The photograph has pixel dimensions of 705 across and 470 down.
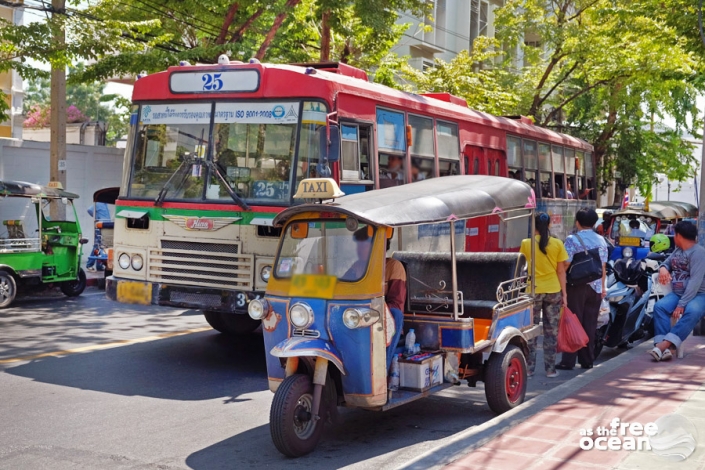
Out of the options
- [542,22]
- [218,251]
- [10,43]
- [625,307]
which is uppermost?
[542,22]

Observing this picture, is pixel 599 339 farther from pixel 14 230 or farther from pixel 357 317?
pixel 14 230

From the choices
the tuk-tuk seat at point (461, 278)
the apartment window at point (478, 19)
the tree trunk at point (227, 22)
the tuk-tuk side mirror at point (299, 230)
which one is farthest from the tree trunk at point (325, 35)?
the apartment window at point (478, 19)

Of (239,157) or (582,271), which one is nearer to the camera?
(582,271)

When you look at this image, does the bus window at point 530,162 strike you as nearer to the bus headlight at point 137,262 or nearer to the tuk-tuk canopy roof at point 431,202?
the tuk-tuk canopy roof at point 431,202

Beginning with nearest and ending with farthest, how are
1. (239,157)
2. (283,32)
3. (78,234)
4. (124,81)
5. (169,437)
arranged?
1. (169,437)
2. (239,157)
3. (78,234)
4. (283,32)
5. (124,81)

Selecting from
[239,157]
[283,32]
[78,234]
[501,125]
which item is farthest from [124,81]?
[239,157]

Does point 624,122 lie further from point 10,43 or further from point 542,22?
point 10,43

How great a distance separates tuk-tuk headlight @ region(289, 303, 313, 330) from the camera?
622cm

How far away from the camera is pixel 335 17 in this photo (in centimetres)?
1789

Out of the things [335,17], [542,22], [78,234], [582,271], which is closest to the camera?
[582,271]

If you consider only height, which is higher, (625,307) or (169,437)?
(625,307)

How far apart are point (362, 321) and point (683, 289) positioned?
5005 mm

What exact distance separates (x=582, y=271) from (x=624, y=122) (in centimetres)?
2439

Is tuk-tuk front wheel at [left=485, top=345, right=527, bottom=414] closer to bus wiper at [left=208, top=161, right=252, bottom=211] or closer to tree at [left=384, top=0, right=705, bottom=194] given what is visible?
bus wiper at [left=208, top=161, right=252, bottom=211]
